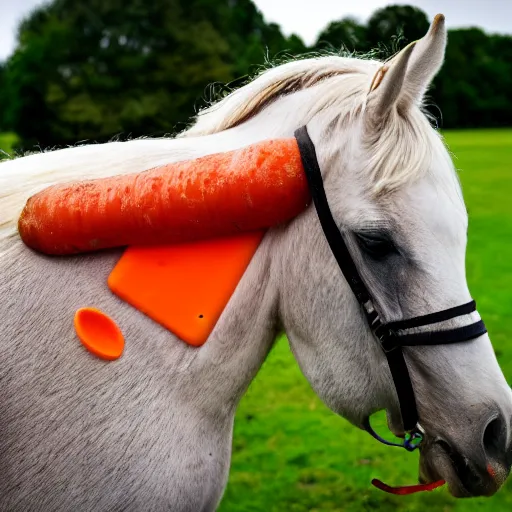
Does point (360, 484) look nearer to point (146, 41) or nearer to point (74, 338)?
point (74, 338)

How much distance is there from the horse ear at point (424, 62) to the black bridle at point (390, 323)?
0.35m

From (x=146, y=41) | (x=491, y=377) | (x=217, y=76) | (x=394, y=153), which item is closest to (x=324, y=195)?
(x=394, y=153)

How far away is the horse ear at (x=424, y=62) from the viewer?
168cm

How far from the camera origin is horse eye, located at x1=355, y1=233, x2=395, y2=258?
5.74 ft

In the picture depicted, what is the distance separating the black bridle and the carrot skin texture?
5cm

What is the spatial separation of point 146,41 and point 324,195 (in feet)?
103

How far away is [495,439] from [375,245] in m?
0.73

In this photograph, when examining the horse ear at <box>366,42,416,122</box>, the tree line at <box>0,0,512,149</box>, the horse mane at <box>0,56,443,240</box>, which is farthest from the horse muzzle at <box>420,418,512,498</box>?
the tree line at <box>0,0,512,149</box>

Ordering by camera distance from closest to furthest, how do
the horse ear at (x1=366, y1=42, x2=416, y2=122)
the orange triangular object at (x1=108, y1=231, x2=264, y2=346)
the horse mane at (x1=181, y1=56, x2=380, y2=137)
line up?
the horse ear at (x1=366, y1=42, x2=416, y2=122)
the orange triangular object at (x1=108, y1=231, x2=264, y2=346)
the horse mane at (x1=181, y1=56, x2=380, y2=137)

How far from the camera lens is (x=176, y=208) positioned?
1.83 m

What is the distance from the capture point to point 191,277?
1925 mm

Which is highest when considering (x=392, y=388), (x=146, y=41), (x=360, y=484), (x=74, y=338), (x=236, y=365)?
(x=146, y=41)

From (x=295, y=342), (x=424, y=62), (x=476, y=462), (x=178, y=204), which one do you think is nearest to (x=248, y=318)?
(x=295, y=342)

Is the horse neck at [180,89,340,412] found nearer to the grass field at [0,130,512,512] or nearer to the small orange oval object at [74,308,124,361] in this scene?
the small orange oval object at [74,308,124,361]
